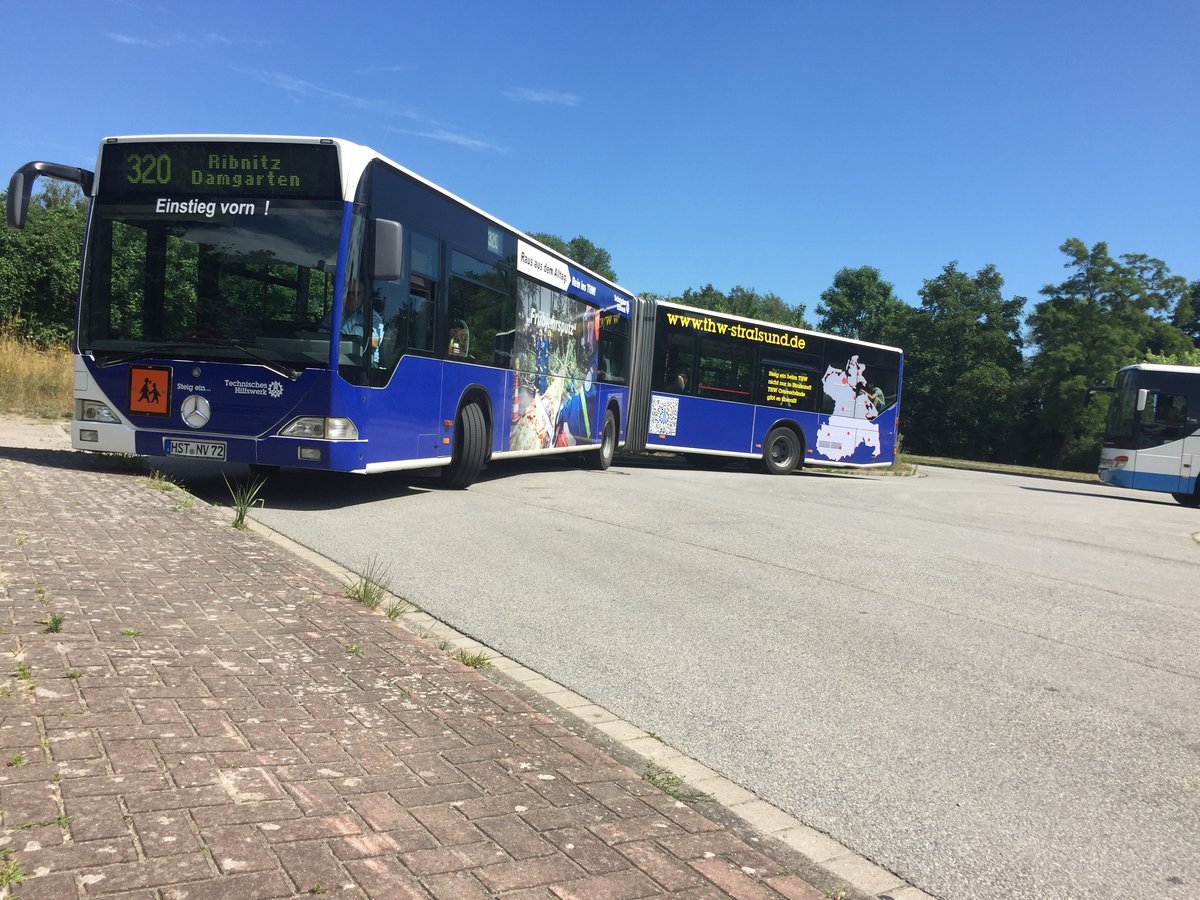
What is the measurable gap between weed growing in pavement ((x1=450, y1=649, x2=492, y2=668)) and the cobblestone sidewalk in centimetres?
14

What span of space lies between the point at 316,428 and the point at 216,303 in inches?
62.8

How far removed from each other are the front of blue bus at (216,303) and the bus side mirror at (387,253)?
355 mm

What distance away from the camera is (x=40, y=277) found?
23.6 meters

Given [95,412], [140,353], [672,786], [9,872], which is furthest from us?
[95,412]

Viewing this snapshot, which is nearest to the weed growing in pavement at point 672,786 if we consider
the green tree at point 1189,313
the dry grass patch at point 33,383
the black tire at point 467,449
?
the black tire at point 467,449

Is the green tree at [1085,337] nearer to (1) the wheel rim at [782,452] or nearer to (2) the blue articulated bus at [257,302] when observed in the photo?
(1) the wheel rim at [782,452]

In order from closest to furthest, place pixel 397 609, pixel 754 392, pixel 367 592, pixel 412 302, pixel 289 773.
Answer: pixel 289 773 → pixel 397 609 → pixel 367 592 → pixel 412 302 → pixel 754 392

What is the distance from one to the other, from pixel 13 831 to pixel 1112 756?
435 centimetres

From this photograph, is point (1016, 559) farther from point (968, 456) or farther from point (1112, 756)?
point (968, 456)

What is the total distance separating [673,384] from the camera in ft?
67.9

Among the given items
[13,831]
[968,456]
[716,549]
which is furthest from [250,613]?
[968,456]

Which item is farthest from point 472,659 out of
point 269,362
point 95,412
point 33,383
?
point 33,383

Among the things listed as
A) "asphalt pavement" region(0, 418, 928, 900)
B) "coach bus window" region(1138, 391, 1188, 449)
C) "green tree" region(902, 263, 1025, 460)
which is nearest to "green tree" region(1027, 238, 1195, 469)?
"green tree" region(902, 263, 1025, 460)

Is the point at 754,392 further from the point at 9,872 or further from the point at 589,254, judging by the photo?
the point at 589,254
